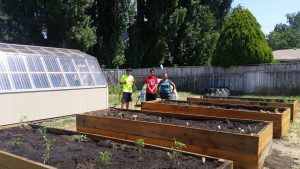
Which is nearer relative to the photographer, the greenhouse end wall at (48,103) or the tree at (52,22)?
the greenhouse end wall at (48,103)

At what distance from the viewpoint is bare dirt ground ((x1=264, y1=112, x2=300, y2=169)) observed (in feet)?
20.6

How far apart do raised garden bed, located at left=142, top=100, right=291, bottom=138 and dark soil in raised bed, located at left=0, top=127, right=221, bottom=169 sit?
4795mm

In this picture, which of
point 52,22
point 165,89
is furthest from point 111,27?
point 165,89

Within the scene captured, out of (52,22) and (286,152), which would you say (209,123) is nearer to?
(286,152)

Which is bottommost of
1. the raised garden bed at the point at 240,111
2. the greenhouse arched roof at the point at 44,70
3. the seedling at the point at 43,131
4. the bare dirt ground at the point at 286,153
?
the bare dirt ground at the point at 286,153

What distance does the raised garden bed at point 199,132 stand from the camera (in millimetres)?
5663

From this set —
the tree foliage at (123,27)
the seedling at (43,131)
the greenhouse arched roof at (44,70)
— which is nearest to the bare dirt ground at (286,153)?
the seedling at (43,131)

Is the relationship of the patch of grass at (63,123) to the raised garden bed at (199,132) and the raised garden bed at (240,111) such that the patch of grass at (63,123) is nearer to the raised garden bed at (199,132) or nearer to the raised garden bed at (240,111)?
the raised garden bed at (199,132)

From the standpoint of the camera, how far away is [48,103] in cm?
1089

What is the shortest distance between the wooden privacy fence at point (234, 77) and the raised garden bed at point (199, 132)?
43.4ft

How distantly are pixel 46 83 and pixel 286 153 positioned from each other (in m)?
7.62

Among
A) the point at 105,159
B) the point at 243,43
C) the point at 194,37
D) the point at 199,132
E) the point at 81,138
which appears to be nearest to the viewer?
the point at 105,159

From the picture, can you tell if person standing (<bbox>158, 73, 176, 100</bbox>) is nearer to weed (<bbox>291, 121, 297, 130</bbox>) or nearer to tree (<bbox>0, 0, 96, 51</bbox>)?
weed (<bbox>291, 121, 297, 130</bbox>)

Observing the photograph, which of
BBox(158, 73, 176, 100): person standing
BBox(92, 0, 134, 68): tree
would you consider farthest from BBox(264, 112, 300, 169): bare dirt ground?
BBox(92, 0, 134, 68): tree
